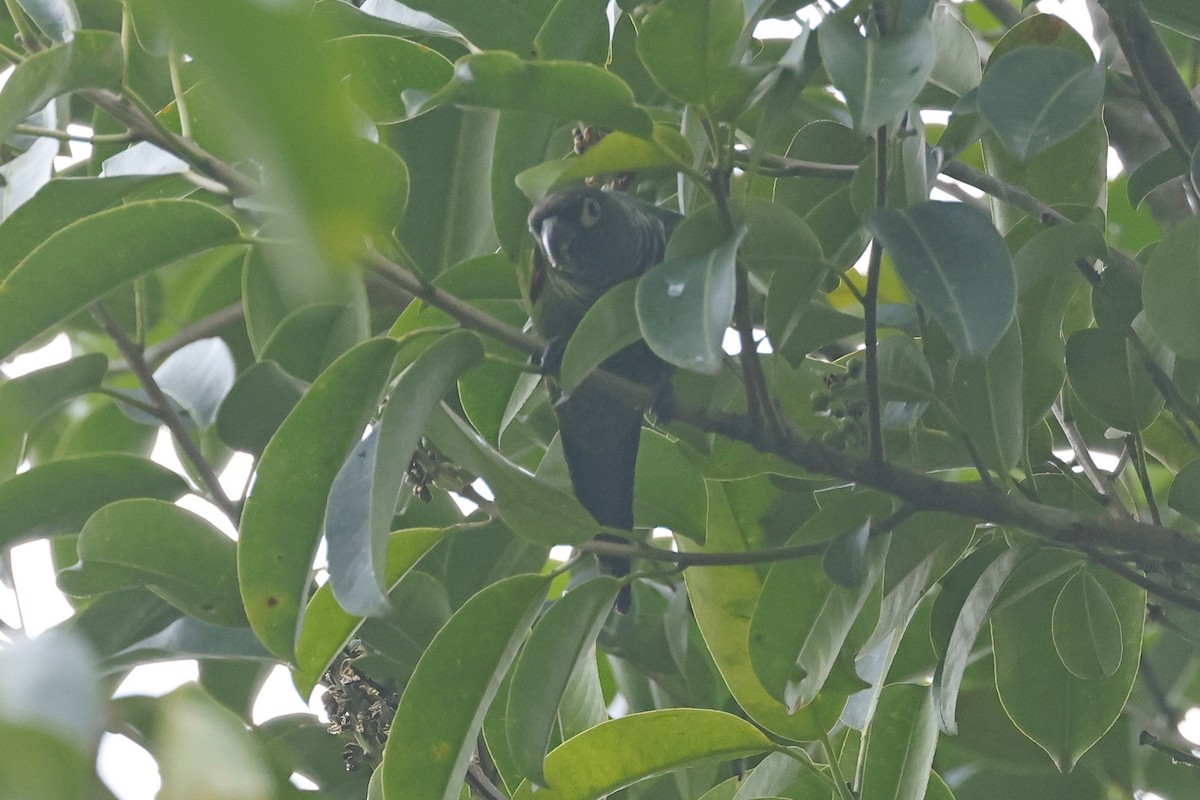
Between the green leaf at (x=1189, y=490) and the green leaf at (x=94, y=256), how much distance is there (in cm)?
103

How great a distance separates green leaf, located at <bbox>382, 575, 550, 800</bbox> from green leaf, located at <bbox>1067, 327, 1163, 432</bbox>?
66cm

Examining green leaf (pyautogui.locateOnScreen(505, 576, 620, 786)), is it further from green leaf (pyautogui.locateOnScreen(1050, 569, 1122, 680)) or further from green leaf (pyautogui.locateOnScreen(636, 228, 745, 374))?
green leaf (pyautogui.locateOnScreen(1050, 569, 1122, 680))

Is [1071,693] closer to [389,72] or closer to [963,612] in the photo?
[963,612]

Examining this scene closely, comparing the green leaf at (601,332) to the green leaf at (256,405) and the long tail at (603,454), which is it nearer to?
the green leaf at (256,405)

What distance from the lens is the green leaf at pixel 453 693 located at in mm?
1154

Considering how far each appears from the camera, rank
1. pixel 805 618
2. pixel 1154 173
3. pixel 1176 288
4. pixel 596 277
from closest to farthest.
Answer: pixel 1176 288, pixel 805 618, pixel 1154 173, pixel 596 277

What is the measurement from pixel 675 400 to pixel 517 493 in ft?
0.79

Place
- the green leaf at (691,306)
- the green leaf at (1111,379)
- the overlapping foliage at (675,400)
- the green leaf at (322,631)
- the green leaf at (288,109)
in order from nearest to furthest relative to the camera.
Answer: the green leaf at (288,109) → the green leaf at (691,306) → the overlapping foliage at (675,400) → the green leaf at (322,631) → the green leaf at (1111,379)

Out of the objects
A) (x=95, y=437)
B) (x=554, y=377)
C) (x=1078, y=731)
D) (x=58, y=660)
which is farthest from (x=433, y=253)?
(x=58, y=660)

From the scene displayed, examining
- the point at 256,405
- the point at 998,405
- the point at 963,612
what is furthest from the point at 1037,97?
the point at 256,405

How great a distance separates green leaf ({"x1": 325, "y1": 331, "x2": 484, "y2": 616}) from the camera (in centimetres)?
93

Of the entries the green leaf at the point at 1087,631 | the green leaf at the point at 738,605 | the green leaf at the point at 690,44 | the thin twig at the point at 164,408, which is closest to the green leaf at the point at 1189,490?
the green leaf at the point at 1087,631

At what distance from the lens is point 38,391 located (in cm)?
124

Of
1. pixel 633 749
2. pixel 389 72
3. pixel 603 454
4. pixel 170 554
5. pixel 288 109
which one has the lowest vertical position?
pixel 603 454
